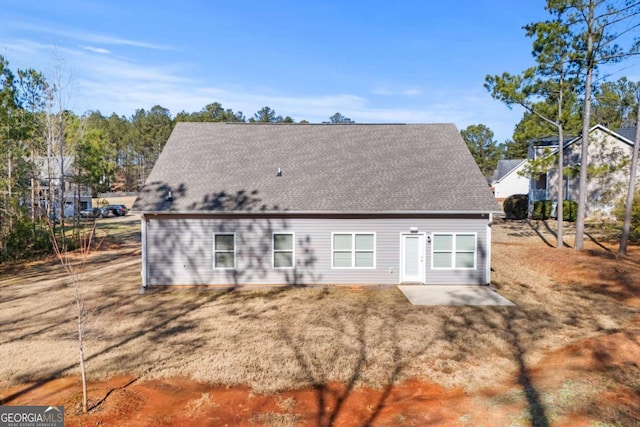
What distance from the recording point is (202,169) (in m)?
15.5

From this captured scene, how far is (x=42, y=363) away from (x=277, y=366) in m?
4.76

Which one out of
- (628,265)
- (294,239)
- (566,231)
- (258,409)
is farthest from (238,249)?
(566,231)

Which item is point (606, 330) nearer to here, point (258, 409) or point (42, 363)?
point (258, 409)

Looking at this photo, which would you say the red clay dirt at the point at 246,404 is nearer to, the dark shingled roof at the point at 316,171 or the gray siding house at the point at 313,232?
the gray siding house at the point at 313,232

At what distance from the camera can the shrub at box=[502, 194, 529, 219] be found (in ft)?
99.8

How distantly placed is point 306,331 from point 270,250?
4759 millimetres

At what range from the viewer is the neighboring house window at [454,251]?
1402cm

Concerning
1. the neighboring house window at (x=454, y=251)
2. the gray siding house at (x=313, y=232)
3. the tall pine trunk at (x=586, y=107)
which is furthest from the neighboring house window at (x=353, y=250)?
the tall pine trunk at (x=586, y=107)

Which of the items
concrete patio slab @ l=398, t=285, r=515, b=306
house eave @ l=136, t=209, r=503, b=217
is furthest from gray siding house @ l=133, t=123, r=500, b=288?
concrete patio slab @ l=398, t=285, r=515, b=306

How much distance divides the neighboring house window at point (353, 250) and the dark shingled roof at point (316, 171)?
1046 millimetres

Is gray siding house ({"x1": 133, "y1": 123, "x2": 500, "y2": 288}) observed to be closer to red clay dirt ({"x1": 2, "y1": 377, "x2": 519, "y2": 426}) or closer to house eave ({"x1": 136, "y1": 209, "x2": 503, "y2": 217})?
house eave ({"x1": 136, "y1": 209, "x2": 503, "y2": 217})

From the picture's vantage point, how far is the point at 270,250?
1404 centimetres

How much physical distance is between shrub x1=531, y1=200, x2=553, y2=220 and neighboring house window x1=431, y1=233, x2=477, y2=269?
1736 centimetres

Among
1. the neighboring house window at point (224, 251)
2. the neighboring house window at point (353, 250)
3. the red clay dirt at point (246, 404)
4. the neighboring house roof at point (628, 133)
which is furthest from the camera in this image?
the neighboring house roof at point (628, 133)
